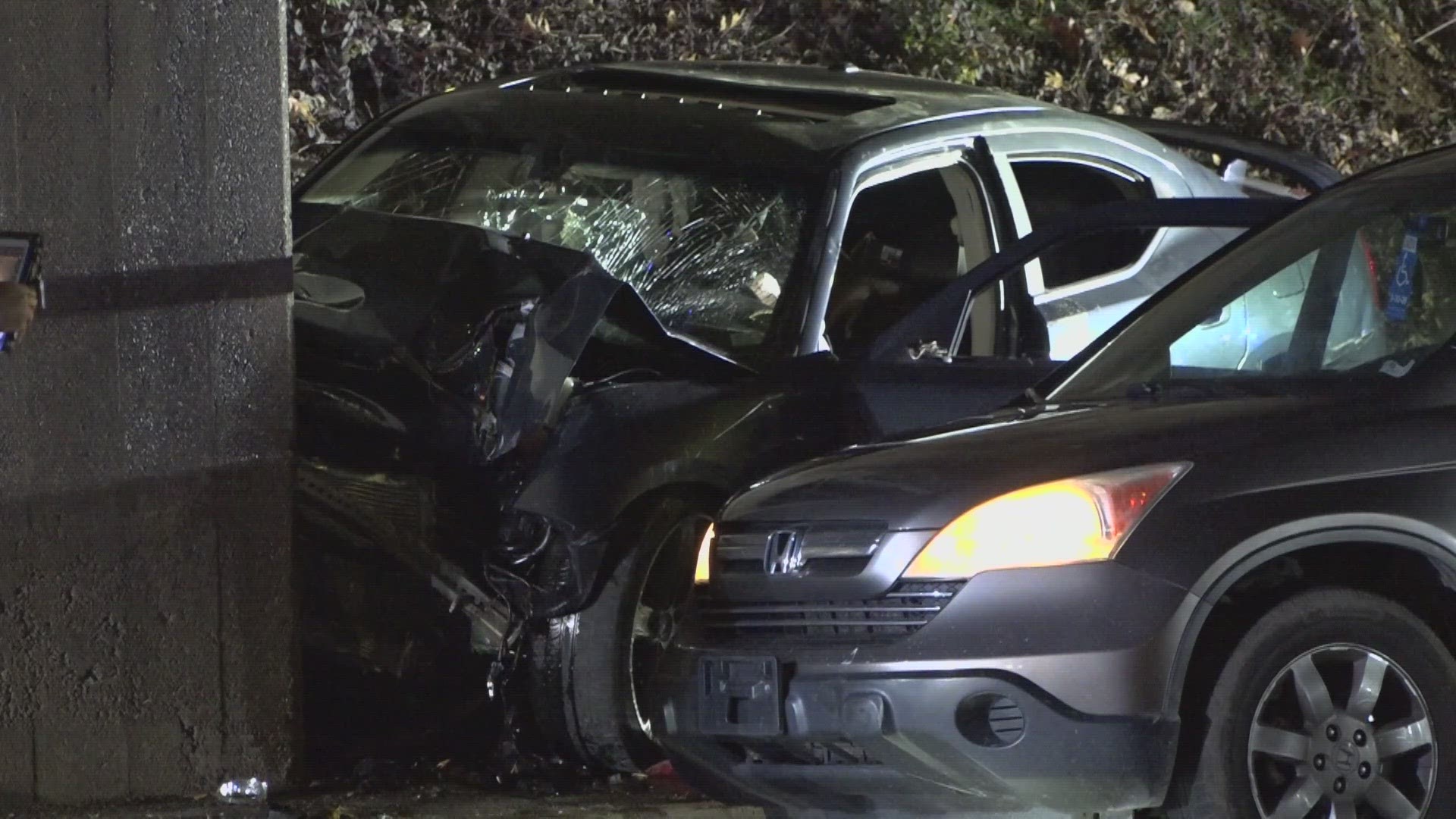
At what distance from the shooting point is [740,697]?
14.4 ft

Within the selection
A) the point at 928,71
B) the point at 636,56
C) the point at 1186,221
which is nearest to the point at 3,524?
the point at 1186,221

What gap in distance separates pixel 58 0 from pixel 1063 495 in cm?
254

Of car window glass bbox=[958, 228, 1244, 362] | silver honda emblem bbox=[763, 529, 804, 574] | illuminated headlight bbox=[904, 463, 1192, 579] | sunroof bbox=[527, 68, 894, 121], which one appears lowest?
silver honda emblem bbox=[763, 529, 804, 574]

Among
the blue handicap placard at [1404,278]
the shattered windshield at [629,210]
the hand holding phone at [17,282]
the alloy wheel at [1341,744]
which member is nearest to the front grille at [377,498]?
the shattered windshield at [629,210]

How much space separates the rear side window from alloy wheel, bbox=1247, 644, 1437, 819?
262cm

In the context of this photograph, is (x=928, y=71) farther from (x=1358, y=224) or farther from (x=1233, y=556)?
(x=1233, y=556)

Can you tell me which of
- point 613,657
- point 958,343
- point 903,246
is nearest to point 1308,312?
point 958,343

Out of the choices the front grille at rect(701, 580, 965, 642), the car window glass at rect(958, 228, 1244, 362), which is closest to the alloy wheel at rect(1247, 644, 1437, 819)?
the front grille at rect(701, 580, 965, 642)

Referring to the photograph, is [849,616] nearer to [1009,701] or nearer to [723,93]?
[1009,701]

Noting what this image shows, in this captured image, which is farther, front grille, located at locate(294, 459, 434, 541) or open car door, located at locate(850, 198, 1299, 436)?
open car door, located at locate(850, 198, 1299, 436)

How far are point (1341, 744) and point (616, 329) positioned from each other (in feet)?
7.71

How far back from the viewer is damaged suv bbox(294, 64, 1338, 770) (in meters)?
5.38

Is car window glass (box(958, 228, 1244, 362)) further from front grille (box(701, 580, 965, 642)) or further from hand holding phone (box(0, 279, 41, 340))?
hand holding phone (box(0, 279, 41, 340))

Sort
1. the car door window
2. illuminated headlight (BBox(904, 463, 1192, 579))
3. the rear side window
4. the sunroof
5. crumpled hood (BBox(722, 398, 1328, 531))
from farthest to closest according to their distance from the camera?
the rear side window < the sunroof < the car door window < crumpled hood (BBox(722, 398, 1328, 531)) < illuminated headlight (BBox(904, 463, 1192, 579))
